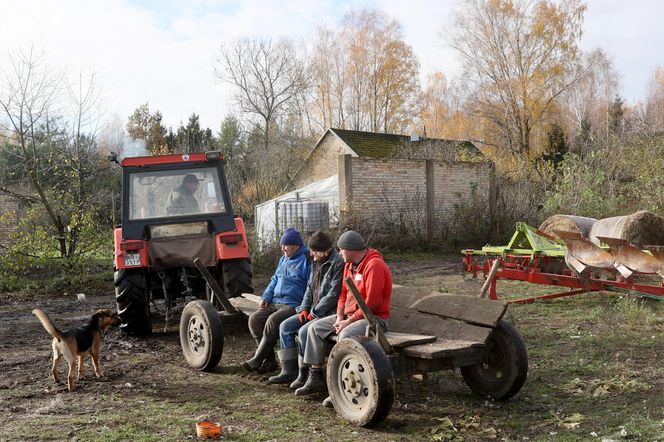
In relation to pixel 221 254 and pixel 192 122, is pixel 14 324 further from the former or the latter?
pixel 192 122

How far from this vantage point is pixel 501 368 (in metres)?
5.04

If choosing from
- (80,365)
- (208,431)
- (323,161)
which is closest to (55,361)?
(80,365)

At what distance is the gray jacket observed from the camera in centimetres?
542

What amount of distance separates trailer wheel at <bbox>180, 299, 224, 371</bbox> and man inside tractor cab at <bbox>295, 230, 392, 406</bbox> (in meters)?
1.19

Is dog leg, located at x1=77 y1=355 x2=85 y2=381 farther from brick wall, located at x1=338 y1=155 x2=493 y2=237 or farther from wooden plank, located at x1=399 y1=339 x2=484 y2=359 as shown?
brick wall, located at x1=338 y1=155 x2=493 y2=237

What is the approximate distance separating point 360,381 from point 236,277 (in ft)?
12.2

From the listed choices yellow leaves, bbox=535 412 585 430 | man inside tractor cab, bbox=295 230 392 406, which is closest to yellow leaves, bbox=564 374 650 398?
yellow leaves, bbox=535 412 585 430

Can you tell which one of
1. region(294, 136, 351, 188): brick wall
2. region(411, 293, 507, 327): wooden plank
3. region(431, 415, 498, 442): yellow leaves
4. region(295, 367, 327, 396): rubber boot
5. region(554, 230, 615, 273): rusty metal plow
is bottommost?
region(431, 415, 498, 442): yellow leaves

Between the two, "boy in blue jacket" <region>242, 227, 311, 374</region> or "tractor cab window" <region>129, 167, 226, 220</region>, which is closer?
"boy in blue jacket" <region>242, 227, 311, 374</region>

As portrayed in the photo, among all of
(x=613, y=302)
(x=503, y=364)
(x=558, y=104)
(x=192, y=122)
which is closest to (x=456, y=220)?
(x=613, y=302)

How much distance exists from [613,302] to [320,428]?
6.25 m

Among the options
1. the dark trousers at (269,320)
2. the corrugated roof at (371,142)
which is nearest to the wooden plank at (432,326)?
Result: the dark trousers at (269,320)

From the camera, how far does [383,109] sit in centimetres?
4197

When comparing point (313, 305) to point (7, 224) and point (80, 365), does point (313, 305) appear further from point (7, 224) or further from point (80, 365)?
point (7, 224)
